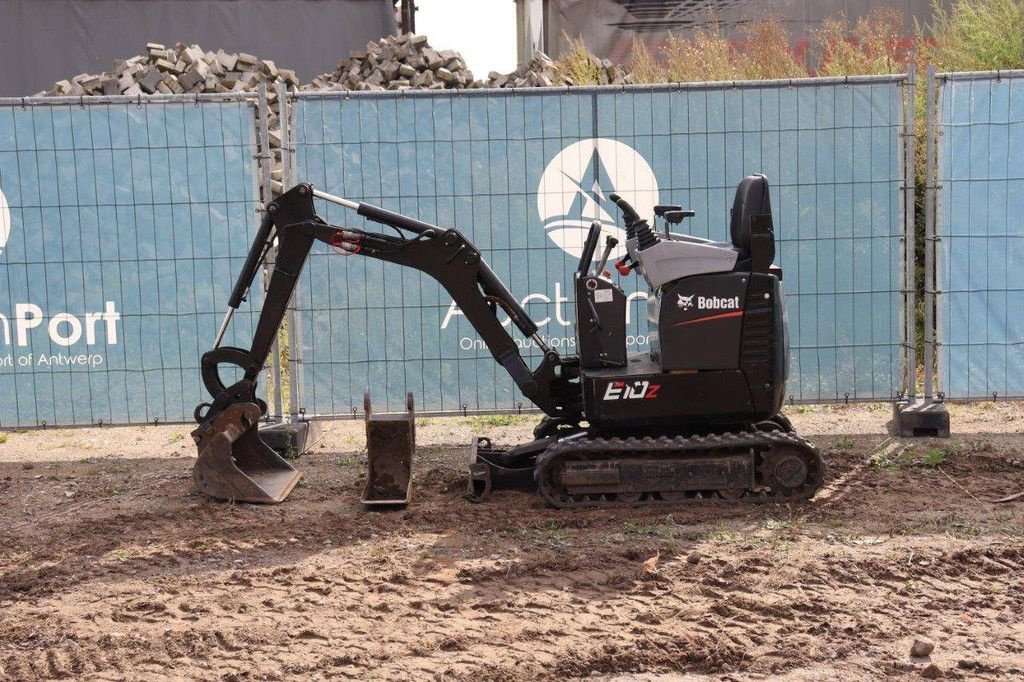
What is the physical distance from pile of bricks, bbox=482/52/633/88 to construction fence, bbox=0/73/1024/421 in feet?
26.1

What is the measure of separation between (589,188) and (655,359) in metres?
2.08

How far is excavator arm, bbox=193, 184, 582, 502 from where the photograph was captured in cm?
748

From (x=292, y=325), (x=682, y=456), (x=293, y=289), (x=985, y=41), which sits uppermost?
(x=985, y=41)

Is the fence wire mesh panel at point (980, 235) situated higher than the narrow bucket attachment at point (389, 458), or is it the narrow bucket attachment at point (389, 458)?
the fence wire mesh panel at point (980, 235)

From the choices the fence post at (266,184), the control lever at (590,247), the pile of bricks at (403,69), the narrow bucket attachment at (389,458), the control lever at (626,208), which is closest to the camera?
the control lever at (626,208)

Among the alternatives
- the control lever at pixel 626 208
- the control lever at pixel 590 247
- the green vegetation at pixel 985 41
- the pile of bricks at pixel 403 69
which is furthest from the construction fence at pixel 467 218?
the pile of bricks at pixel 403 69

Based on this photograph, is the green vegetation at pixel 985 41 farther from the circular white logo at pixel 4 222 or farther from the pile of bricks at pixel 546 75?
the circular white logo at pixel 4 222

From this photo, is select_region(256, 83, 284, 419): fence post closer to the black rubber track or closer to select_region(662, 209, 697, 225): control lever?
the black rubber track

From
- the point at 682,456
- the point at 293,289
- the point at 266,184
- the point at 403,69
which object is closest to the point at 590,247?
the point at 682,456

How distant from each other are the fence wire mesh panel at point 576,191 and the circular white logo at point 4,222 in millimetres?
2410

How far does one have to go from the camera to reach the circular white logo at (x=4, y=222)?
9281mm

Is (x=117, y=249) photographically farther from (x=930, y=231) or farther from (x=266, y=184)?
(x=930, y=231)

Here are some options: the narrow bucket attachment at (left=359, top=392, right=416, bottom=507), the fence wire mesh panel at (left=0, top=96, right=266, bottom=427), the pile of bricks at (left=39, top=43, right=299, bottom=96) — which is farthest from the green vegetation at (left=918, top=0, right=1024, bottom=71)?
the narrow bucket attachment at (left=359, top=392, right=416, bottom=507)

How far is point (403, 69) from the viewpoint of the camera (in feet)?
60.7
